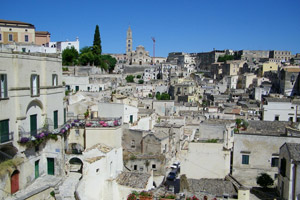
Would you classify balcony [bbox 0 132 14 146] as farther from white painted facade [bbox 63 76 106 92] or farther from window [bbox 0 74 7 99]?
white painted facade [bbox 63 76 106 92]

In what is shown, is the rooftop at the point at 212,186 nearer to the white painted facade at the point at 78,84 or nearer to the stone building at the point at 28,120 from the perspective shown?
the stone building at the point at 28,120

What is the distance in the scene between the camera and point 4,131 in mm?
17422

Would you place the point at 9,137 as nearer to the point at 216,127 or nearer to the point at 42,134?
the point at 42,134

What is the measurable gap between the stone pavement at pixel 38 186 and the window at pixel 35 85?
5.49 meters

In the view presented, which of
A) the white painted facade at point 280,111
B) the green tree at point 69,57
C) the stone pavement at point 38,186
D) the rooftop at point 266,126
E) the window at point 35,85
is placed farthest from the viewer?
the green tree at point 69,57

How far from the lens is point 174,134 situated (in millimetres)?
31312

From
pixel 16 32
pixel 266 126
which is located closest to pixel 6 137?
pixel 266 126

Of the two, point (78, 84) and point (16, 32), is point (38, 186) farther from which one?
point (78, 84)

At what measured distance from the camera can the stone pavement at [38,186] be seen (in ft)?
53.6

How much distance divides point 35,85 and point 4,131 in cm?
378

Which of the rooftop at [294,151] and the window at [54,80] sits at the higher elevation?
the window at [54,80]

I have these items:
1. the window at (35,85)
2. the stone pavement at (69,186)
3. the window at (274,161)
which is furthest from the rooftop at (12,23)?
the window at (274,161)

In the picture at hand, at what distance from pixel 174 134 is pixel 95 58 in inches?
1693

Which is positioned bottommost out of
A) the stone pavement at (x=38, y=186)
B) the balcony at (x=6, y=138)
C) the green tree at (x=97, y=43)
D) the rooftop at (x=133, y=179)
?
the rooftop at (x=133, y=179)
